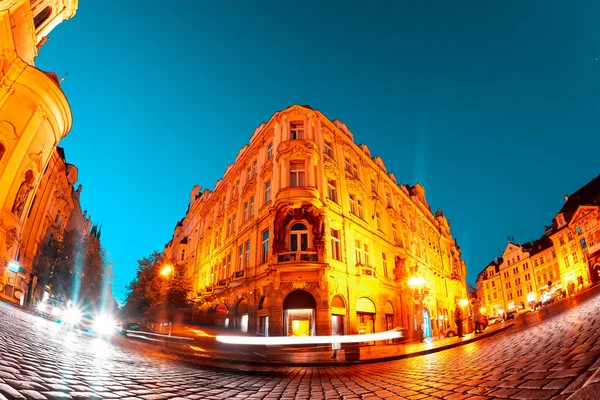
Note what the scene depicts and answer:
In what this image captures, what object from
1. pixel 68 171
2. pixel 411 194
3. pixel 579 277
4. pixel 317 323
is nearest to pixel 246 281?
pixel 317 323

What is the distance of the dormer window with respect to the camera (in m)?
23.6

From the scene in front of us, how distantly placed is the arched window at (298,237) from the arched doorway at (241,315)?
6312 millimetres

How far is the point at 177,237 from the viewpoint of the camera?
54.8 metres

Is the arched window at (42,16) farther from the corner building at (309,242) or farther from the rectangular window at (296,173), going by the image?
the rectangular window at (296,173)

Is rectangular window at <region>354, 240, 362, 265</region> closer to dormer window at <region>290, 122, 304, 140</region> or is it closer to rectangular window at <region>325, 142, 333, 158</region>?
rectangular window at <region>325, 142, 333, 158</region>

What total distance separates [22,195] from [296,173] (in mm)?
21974

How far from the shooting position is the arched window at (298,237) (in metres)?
19.6

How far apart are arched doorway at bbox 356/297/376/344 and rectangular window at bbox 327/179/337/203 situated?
26.0 ft

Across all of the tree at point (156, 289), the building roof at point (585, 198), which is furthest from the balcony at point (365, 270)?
the building roof at point (585, 198)

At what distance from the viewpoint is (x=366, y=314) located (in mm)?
21812

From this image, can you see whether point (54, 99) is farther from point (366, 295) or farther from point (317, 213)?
point (366, 295)

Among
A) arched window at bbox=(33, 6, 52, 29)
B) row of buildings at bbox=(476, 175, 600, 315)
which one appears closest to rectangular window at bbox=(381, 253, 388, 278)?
row of buildings at bbox=(476, 175, 600, 315)

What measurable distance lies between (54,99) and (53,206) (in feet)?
61.4

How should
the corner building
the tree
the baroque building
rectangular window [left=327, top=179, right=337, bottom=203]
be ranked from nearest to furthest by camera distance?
1. the corner building
2. the baroque building
3. rectangular window [left=327, top=179, right=337, bottom=203]
4. the tree
